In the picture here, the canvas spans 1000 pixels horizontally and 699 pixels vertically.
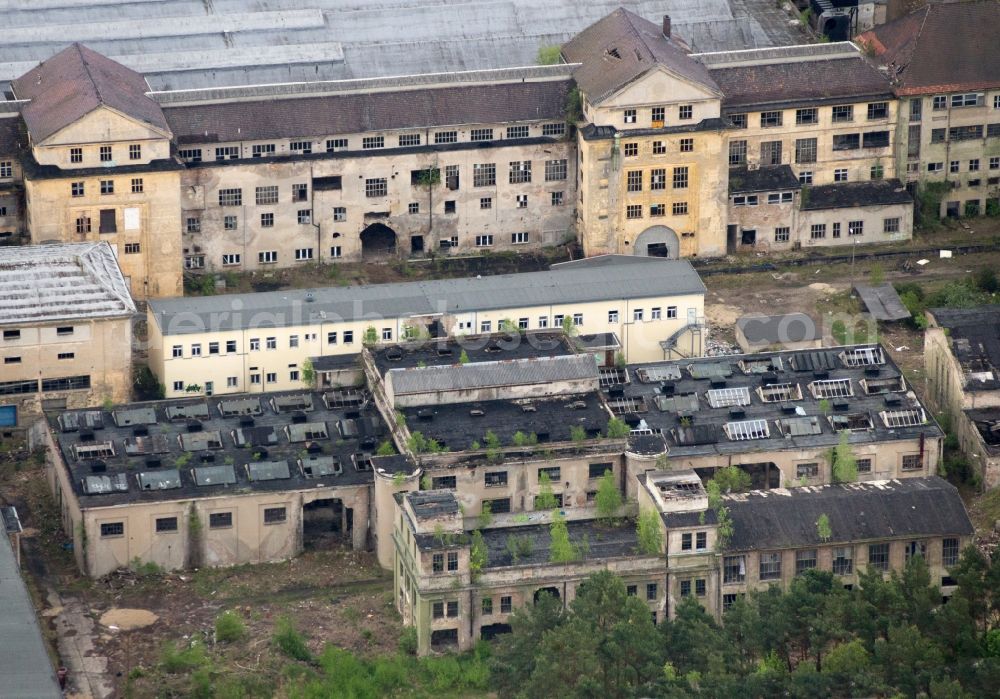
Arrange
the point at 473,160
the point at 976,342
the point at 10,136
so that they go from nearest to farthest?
the point at 976,342, the point at 10,136, the point at 473,160

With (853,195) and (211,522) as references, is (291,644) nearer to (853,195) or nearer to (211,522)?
(211,522)

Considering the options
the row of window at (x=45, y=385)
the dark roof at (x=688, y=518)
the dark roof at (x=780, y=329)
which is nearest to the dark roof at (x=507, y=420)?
the dark roof at (x=688, y=518)

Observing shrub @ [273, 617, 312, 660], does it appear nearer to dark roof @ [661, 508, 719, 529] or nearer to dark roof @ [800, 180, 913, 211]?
dark roof @ [661, 508, 719, 529]

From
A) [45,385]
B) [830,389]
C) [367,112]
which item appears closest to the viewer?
[830,389]

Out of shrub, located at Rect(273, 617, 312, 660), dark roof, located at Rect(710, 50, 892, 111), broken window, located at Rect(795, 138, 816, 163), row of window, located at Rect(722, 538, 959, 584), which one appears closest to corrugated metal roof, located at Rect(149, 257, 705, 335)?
dark roof, located at Rect(710, 50, 892, 111)

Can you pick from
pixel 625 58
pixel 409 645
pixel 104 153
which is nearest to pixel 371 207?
pixel 104 153

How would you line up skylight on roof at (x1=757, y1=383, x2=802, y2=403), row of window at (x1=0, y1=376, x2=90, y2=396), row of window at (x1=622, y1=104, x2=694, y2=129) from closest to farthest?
skylight on roof at (x1=757, y1=383, x2=802, y2=403) → row of window at (x1=0, y1=376, x2=90, y2=396) → row of window at (x1=622, y1=104, x2=694, y2=129)

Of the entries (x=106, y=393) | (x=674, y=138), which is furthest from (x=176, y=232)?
(x=674, y=138)

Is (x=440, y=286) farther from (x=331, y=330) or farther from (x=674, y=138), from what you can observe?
(x=674, y=138)
